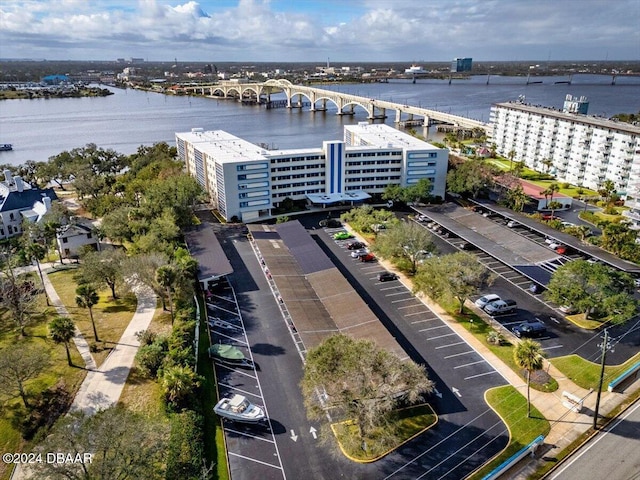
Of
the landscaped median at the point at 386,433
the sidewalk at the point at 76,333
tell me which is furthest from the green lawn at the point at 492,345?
the sidewalk at the point at 76,333

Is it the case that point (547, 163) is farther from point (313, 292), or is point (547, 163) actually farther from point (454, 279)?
point (313, 292)

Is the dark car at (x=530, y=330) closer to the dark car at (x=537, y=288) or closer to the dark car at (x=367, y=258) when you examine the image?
the dark car at (x=537, y=288)

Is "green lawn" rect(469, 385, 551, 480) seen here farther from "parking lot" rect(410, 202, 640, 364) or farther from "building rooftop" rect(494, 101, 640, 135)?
"building rooftop" rect(494, 101, 640, 135)

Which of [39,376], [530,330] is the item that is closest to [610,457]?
[530,330]

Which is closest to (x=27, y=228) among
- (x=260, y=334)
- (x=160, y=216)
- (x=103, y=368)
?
(x=160, y=216)

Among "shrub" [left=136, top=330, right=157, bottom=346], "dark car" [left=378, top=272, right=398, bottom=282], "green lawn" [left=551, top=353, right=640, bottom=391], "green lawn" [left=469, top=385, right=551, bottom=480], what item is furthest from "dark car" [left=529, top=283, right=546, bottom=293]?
"shrub" [left=136, top=330, right=157, bottom=346]
